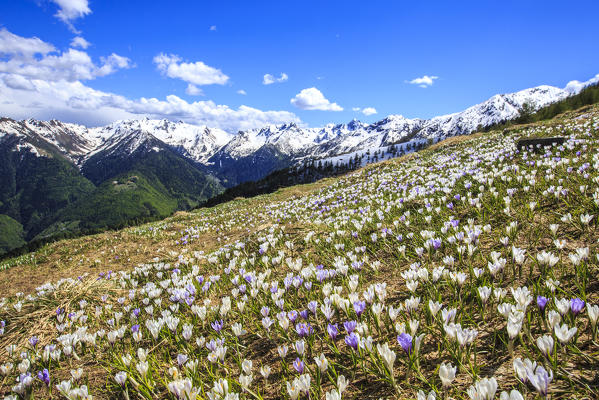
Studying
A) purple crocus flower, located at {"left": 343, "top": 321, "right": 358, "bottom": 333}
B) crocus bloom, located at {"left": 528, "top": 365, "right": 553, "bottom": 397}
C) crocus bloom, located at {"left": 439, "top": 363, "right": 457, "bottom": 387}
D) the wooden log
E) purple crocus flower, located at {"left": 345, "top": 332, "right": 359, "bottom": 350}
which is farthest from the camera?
the wooden log

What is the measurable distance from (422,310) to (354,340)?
0.96 meters

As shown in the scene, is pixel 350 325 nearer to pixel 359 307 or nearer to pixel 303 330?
pixel 359 307

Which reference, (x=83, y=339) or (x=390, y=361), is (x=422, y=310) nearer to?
(x=390, y=361)

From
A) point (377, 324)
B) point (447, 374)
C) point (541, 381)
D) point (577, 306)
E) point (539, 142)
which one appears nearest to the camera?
point (541, 381)

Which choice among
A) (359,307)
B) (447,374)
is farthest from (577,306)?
(359,307)

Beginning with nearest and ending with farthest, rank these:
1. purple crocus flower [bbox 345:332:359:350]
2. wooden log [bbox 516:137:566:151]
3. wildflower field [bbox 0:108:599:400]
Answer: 1. wildflower field [bbox 0:108:599:400]
2. purple crocus flower [bbox 345:332:359:350]
3. wooden log [bbox 516:137:566:151]

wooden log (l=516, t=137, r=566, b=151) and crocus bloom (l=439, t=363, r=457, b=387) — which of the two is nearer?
crocus bloom (l=439, t=363, r=457, b=387)

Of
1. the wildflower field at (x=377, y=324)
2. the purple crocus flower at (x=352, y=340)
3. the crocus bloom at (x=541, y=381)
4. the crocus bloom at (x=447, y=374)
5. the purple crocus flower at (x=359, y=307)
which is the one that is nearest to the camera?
the crocus bloom at (x=541, y=381)

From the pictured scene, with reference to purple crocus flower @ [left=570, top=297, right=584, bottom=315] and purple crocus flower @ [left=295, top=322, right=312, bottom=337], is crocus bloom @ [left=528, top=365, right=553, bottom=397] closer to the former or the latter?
purple crocus flower @ [left=570, top=297, right=584, bottom=315]

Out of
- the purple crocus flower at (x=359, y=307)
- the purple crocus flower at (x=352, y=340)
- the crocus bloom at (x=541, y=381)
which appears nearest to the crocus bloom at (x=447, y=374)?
the crocus bloom at (x=541, y=381)

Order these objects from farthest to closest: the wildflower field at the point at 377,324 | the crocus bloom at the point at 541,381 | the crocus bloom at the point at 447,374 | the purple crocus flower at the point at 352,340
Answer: the purple crocus flower at the point at 352,340 < the wildflower field at the point at 377,324 < the crocus bloom at the point at 447,374 < the crocus bloom at the point at 541,381

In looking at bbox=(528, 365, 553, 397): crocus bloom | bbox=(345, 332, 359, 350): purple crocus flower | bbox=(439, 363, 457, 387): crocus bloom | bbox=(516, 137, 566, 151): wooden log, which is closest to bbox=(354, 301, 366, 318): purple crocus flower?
bbox=(345, 332, 359, 350): purple crocus flower

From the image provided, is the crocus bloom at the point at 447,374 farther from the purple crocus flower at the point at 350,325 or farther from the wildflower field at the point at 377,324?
the purple crocus flower at the point at 350,325

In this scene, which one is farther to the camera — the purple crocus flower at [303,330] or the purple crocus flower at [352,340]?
the purple crocus flower at [303,330]
